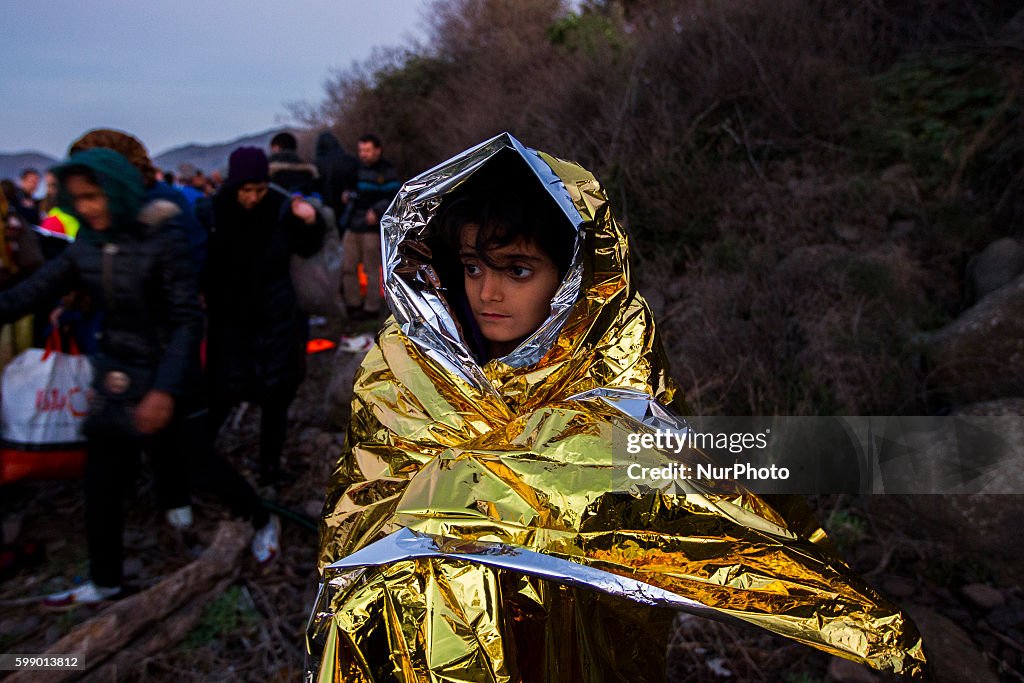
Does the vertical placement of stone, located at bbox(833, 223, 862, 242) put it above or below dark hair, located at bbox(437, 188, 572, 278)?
above

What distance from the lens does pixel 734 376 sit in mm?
3441

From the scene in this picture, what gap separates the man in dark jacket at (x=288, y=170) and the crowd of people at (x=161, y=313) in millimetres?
1740

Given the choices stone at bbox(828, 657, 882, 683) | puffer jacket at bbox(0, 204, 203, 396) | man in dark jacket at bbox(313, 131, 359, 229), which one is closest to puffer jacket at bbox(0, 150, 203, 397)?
puffer jacket at bbox(0, 204, 203, 396)

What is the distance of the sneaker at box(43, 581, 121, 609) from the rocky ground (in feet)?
0.15

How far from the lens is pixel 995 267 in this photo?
394cm

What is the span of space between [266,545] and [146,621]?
23.9 inches

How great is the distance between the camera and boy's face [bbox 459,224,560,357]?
1484 millimetres

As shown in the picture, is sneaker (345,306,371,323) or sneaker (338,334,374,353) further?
sneaker (345,306,371,323)

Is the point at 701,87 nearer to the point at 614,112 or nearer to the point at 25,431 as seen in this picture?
the point at 614,112

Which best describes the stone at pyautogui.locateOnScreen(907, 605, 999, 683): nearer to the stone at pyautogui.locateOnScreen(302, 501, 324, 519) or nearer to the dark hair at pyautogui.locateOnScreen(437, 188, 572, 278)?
the dark hair at pyautogui.locateOnScreen(437, 188, 572, 278)

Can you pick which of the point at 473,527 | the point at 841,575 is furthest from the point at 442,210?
the point at 841,575

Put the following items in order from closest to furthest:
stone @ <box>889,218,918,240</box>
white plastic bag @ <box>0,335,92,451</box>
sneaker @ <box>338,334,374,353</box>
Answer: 1. white plastic bag @ <box>0,335,92,451</box>
2. stone @ <box>889,218,918,240</box>
3. sneaker @ <box>338,334,374,353</box>

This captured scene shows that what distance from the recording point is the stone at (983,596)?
244cm

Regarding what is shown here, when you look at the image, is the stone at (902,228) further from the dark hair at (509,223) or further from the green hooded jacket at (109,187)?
the green hooded jacket at (109,187)
